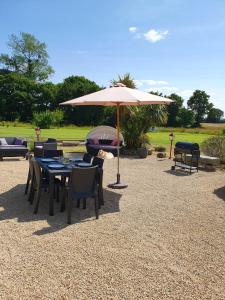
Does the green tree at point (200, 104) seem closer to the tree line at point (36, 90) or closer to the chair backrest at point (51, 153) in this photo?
the tree line at point (36, 90)

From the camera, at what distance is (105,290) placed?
12.4 ft

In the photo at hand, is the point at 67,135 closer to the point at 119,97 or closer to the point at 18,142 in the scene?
the point at 18,142

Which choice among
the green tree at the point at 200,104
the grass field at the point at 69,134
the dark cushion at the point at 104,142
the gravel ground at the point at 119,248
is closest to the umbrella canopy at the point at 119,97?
the gravel ground at the point at 119,248

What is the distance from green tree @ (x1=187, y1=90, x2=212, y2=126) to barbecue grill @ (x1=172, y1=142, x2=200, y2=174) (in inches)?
3032

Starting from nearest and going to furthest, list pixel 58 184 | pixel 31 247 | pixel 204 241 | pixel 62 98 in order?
pixel 31 247, pixel 204 241, pixel 58 184, pixel 62 98

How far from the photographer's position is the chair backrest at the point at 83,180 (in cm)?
602

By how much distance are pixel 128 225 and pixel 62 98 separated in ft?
A: 161

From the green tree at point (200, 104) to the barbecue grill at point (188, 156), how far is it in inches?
3032

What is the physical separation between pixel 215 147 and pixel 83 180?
378 inches

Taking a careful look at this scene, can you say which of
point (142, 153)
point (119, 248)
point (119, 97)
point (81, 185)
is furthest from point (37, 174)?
point (142, 153)

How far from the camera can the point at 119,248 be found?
16.2ft

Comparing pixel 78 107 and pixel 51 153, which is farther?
pixel 78 107

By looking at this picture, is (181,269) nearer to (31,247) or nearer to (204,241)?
(204,241)

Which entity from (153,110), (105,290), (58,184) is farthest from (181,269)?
(153,110)
